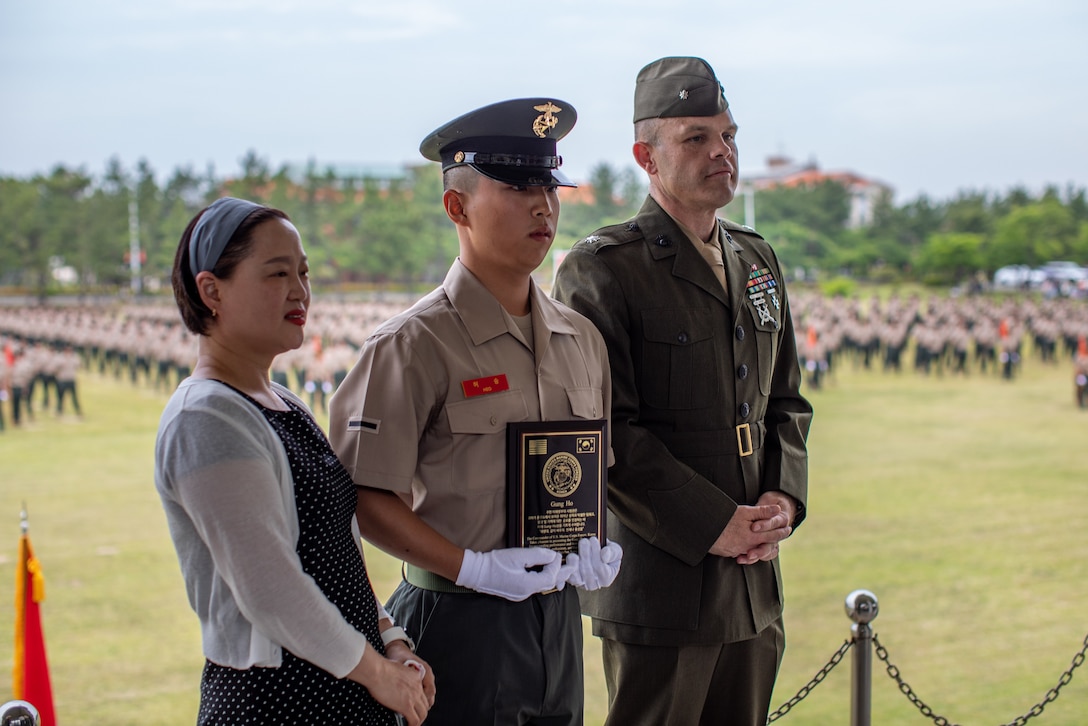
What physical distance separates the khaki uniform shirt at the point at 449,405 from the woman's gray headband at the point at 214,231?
25cm

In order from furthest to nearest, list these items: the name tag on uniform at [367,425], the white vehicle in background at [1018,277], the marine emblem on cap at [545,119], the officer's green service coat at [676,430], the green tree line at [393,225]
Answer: the white vehicle in background at [1018,277]
the green tree line at [393,225]
the officer's green service coat at [676,430]
the marine emblem on cap at [545,119]
the name tag on uniform at [367,425]

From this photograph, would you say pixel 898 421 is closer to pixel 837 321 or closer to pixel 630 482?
pixel 837 321

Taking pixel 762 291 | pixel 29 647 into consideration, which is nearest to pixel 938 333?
pixel 762 291

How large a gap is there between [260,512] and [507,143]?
598 millimetres

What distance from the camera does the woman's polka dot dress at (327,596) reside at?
3.36 feet

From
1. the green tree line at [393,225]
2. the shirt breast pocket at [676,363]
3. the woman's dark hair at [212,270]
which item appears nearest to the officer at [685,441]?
the shirt breast pocket at [676,363]

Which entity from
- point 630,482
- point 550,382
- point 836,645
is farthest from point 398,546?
point 836,645

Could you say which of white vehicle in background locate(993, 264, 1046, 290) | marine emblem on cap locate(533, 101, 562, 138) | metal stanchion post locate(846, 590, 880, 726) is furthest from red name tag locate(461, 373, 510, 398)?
white vehicle in background locate(993, 264, 1046, 290)

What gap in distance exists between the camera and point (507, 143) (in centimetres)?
130

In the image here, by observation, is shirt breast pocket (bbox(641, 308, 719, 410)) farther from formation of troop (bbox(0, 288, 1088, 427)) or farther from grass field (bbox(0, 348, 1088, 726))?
formation of troop (bbox(0, 288, 1088, 427))

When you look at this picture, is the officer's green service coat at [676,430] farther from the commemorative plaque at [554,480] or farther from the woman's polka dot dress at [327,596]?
the woman's polka dot dress at [327,596]

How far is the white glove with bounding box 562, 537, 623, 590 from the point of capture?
128cm

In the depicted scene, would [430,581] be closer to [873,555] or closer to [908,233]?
[873,555]

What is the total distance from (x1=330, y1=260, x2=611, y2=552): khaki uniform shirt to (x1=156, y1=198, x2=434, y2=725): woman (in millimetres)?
82
